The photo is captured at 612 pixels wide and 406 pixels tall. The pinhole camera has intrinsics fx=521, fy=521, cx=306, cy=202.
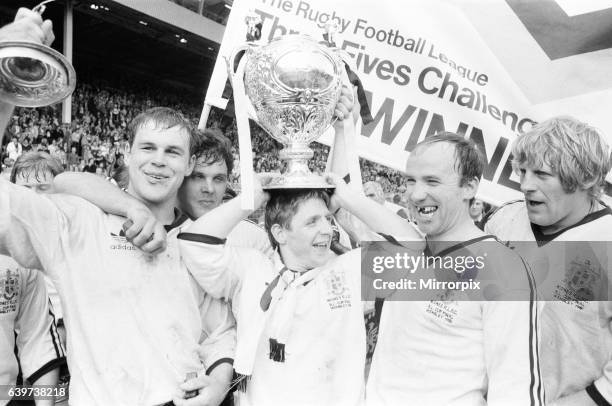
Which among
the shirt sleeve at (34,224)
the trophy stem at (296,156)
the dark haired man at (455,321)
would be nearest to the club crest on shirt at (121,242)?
the shirt sleeve at (34,224)

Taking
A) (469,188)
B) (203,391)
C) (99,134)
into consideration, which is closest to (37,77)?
(203,391)

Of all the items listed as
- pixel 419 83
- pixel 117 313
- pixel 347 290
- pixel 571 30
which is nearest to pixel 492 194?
pixel 419 83

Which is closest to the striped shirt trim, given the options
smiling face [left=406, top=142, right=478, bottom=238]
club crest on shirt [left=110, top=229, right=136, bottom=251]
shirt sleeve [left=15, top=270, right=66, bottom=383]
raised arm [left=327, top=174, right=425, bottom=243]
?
smiling face [left=406, top=142, right=478, bottom=238]

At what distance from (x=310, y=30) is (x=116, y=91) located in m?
12.6

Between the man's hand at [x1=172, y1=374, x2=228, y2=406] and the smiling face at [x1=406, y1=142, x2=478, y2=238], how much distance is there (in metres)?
0.77

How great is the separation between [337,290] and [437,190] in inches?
16.4

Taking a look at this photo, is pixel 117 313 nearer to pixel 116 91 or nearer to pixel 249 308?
A: pixel 249 308

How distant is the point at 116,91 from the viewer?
1373 centimetres

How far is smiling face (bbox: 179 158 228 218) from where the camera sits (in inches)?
76.7

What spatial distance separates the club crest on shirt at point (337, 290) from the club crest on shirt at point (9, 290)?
105 cm

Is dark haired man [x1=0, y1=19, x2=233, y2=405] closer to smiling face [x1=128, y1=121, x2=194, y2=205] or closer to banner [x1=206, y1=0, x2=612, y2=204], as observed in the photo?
smiling face [x1=128, y1=121, x2=194, y2=205]

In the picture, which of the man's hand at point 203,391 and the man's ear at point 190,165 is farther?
the man's ear at point 190,165

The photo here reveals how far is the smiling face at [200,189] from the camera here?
1.95m

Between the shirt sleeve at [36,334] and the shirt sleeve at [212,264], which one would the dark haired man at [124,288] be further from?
the shirt sleeve at [36,334]
